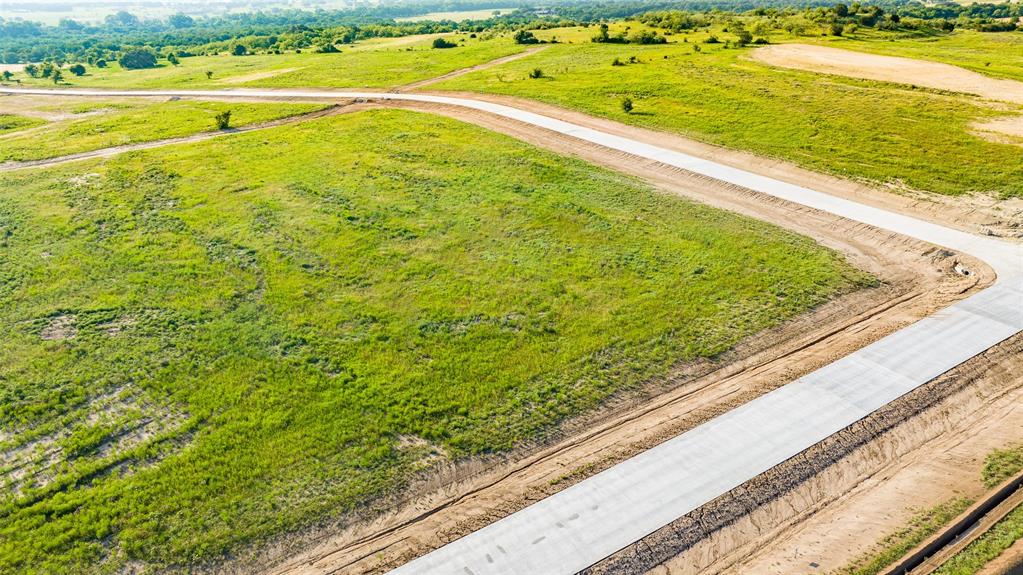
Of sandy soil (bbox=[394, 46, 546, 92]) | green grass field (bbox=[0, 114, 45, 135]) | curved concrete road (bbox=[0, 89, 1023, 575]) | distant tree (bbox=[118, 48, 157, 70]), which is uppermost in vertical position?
distant tree (bbox=[118, 48, 157, 70])

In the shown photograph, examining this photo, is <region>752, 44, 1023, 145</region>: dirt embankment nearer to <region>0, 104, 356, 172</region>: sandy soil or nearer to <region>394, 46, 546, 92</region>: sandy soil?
<region>394, 46, 546, 92</region>: sandy soil

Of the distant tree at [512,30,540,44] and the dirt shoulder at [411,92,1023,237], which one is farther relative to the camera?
the distant tree at [512,30,540,44]

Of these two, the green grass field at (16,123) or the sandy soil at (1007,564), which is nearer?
the sandy soil at (1007,564)

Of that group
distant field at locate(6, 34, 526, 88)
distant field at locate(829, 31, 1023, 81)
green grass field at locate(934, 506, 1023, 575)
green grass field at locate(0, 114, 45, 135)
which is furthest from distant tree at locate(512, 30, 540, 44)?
green grass field at locate(934, 506, 1023, 575)

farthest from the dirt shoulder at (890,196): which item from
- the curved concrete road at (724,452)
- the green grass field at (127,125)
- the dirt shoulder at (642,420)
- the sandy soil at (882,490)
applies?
the green grass field at (127,125)

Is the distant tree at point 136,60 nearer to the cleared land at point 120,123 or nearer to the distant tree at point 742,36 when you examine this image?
the cleared land at point 120,123

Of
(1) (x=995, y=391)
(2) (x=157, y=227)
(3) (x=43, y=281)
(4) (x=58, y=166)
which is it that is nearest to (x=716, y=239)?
(1) (x=995, y=391)

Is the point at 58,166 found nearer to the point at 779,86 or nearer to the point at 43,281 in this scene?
the point at 43,281
